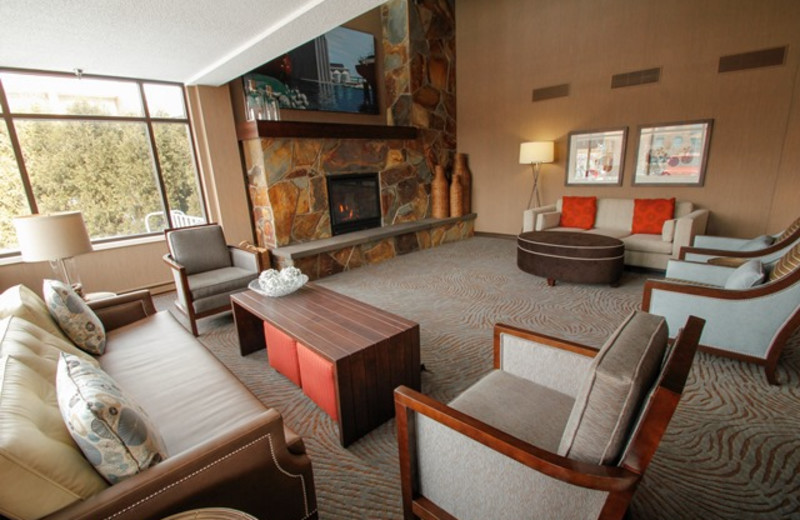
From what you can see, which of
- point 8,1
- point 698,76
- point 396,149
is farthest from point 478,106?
point 8,1

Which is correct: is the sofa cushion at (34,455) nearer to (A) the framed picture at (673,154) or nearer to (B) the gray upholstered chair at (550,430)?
(B) the gray upholstered chair at (550,430)

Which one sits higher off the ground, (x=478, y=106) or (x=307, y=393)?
(x=478, y=106)

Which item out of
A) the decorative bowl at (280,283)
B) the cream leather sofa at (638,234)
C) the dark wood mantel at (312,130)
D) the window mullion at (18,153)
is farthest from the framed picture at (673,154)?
the window mullion at (18,153)

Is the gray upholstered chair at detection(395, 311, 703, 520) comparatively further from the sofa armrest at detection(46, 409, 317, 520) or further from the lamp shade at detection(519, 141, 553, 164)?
the lamp shade at detection(519, 141, 553, 164)

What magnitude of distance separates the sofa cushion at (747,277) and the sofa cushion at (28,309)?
12.8ft

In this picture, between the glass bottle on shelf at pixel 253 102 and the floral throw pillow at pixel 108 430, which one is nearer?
the floral throw pillow at pixel 108 430

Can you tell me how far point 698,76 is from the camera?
4.30 m

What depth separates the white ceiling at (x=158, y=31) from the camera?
2303mm

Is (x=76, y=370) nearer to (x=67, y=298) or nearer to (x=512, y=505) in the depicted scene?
(x=67, y=298)

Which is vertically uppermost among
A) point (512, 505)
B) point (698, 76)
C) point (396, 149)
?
point (698, 76)

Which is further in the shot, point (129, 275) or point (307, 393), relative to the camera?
point (129, 275)

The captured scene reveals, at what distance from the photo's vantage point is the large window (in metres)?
3.50

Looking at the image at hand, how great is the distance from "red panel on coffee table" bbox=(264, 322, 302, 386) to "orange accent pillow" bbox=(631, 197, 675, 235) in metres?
4.34

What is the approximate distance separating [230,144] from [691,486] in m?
5.01
